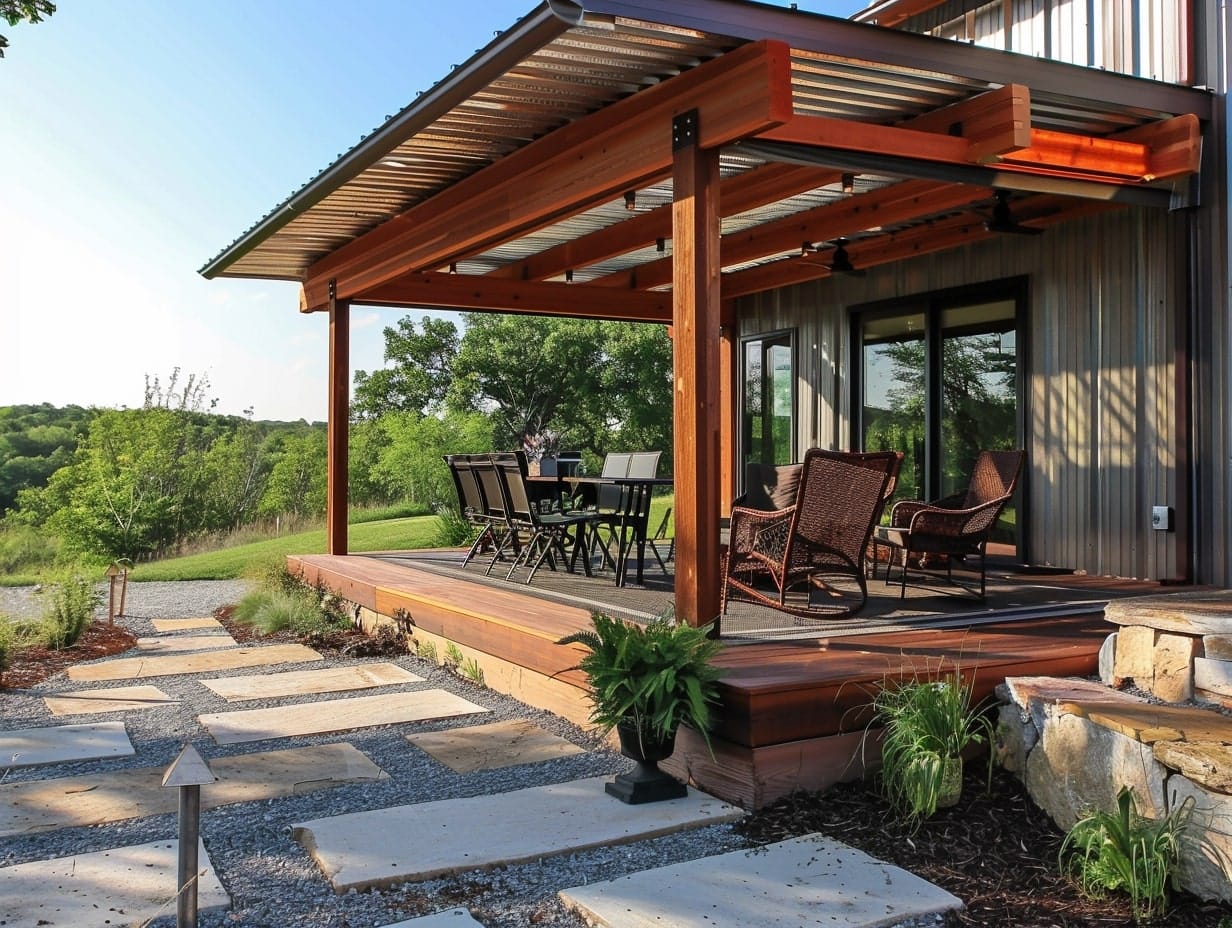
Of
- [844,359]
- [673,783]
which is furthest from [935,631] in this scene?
[844,359]

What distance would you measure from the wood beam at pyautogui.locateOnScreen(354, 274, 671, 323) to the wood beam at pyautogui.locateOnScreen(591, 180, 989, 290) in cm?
84

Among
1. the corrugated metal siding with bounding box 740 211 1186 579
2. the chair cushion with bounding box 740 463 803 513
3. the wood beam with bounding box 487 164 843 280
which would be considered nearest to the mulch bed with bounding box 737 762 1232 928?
the chair cushion with bounding box 740 463 803 513

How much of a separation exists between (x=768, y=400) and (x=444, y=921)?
8.27 meters

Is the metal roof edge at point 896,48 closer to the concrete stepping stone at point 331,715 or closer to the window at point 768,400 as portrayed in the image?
the concrete stepping stone at point 331,715

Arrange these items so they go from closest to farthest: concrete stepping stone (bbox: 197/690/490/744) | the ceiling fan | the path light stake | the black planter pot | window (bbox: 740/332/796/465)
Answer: the path light stake < the black planter pot < concrete stepping stone (bbox: 197/690/490/744) < the ceiling fan < window (bbox: 740/332/796/465)

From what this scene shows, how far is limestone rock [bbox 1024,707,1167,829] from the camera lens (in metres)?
2.91

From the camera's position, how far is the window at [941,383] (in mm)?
7500

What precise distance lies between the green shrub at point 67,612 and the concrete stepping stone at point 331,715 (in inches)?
92.8

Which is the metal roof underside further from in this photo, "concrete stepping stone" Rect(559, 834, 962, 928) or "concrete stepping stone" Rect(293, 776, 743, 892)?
"concrete stepping stone" Rect(559, 834, 962, 928)

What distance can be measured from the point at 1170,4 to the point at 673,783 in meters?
5.65

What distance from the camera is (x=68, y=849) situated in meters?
3.06

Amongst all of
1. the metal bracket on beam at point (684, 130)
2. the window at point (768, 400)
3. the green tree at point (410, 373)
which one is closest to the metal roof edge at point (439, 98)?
the metal bracket on beam at point (684, 130)

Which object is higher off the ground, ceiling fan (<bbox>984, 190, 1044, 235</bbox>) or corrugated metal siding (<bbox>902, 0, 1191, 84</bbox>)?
corrugated metal siding (<bbox>902, 0, 1191, 84</bbox>)

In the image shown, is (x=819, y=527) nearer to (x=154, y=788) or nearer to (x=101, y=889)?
(x=154, y=788)
